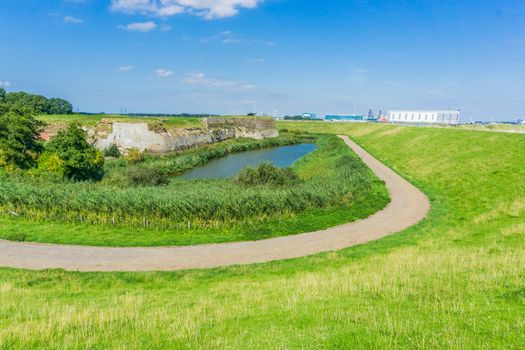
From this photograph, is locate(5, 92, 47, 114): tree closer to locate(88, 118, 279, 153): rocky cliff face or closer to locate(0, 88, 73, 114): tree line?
locate(0, 88, 73, 114): tree line

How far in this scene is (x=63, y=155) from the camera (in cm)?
3791

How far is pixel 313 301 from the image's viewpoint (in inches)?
374

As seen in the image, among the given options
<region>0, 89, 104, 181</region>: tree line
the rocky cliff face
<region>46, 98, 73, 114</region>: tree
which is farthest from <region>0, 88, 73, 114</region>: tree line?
<region>0, 89, 104, 181</region>: tree line

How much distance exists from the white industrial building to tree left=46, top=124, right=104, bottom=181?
94.0 m

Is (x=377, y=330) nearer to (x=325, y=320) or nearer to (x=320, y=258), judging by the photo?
(x=325, y=320)

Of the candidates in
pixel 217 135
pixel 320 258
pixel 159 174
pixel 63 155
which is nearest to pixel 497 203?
pixel 320 258

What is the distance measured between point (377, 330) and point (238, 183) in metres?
29.4

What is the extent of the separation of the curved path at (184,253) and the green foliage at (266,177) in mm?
12898

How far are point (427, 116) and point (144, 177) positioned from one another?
110798mm

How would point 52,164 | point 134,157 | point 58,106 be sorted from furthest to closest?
point 58,106, point 134,157, point 52,164

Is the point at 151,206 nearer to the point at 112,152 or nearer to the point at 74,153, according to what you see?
the point at 74,153

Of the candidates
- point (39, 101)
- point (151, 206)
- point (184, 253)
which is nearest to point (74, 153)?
point (151, 206)

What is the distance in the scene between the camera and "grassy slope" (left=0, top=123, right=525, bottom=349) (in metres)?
6.93

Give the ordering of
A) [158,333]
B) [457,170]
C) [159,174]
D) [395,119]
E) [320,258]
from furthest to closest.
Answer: [395,119] < [159,174] < [457,170] < [320,258] < [158,333]
